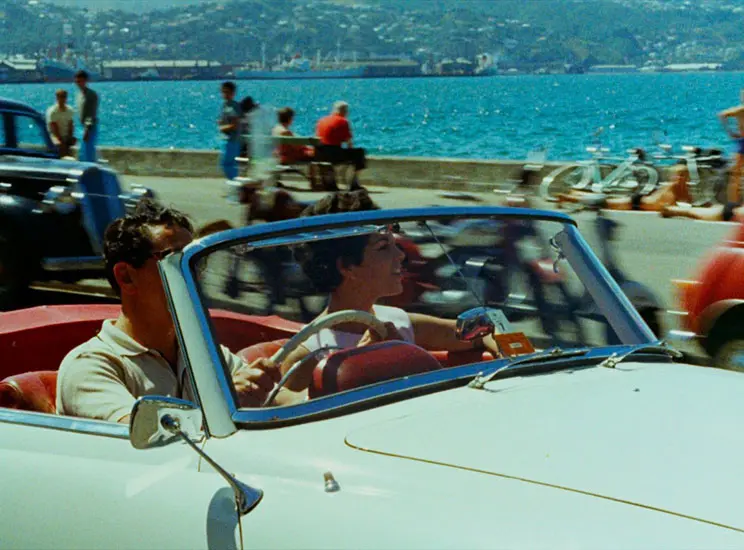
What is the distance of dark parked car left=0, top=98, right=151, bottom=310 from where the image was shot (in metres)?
10.4

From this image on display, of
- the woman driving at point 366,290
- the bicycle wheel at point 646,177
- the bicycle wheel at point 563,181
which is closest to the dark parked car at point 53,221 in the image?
the woman driving at point 366,290

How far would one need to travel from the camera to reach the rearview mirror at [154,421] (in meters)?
2.66

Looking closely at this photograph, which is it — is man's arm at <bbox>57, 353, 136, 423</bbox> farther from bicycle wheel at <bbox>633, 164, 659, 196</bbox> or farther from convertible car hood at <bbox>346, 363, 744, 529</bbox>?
bicycle wheel at <bbox>633, 164, 659, 196</bbox>

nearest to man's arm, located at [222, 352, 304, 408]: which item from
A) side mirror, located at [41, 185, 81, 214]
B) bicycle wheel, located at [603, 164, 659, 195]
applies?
side mirror, located at [41, 185, 81, 214]

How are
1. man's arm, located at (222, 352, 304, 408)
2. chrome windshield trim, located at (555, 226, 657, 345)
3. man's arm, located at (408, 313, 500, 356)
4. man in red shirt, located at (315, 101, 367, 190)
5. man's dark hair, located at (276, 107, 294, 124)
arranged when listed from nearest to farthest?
1. man's arm, located at (222, 352, 304, 408)
2. man's arm, located at (408, 313, 500, 356)
3. chrome windshield trim, located at (555, 226, 657, 345)
4. man in red shirt, located at (315, 101, 367, 190)
5. man's dark hair, located at (276, 107, 294, 124)

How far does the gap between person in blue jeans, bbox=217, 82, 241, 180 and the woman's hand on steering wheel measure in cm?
1230

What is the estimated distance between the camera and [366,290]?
328 centimetres

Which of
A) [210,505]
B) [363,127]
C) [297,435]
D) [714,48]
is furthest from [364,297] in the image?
[714,48]

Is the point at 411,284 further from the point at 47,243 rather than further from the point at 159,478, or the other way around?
the point at 47,243

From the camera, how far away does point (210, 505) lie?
262 centimetres

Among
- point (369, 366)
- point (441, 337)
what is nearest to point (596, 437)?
point (369, 366)

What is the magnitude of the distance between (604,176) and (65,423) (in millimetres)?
15349

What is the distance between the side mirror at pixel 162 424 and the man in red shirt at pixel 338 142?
46.8 feet

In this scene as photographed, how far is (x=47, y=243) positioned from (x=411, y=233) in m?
7.58
